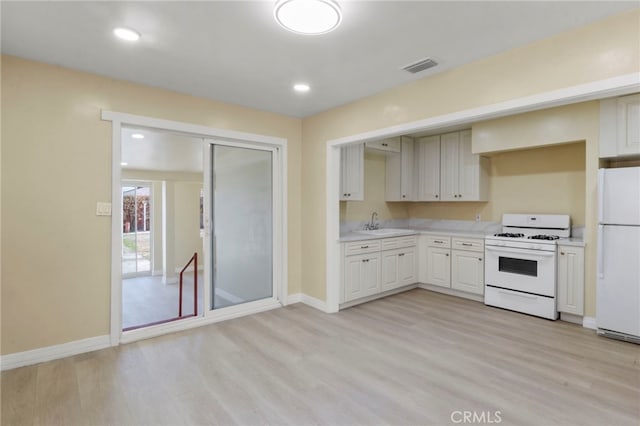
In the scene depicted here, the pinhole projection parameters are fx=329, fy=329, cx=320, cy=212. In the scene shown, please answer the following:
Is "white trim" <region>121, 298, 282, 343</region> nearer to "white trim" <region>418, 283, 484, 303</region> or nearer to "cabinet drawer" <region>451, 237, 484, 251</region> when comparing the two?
"white trim" <region>418, 283, 484, 303</region>

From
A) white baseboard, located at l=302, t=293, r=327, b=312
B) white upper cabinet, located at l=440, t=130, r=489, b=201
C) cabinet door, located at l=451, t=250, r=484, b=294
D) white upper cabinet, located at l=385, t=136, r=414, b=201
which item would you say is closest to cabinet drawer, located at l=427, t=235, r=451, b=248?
cabinet door, located at l=451, t=250, r=484, b=294

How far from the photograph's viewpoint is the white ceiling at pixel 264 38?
2.06m

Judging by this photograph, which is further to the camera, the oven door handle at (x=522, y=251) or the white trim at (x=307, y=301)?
the white trim at (x=307, y=301)

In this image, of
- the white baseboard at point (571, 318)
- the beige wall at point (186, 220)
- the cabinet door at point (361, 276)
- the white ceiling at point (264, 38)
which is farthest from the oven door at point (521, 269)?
the beige wall at point (186, 220)

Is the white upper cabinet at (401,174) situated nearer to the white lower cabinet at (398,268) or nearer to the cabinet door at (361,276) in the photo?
the white lower cabinet at (398,268)

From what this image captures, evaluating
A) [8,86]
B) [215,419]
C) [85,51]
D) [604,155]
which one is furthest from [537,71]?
[8,86]

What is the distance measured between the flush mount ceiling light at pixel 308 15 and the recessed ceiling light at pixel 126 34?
1.06 meters

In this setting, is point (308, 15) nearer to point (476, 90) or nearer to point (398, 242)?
point (476, 90)

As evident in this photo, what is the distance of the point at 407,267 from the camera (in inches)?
202

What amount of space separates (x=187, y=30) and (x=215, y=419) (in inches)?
103

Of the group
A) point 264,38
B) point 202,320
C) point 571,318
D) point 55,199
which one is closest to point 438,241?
point 571,318

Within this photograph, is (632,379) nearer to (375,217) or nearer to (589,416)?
(589,416)

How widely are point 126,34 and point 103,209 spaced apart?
5.31 feet

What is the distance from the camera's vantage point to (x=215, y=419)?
6.91 feet
